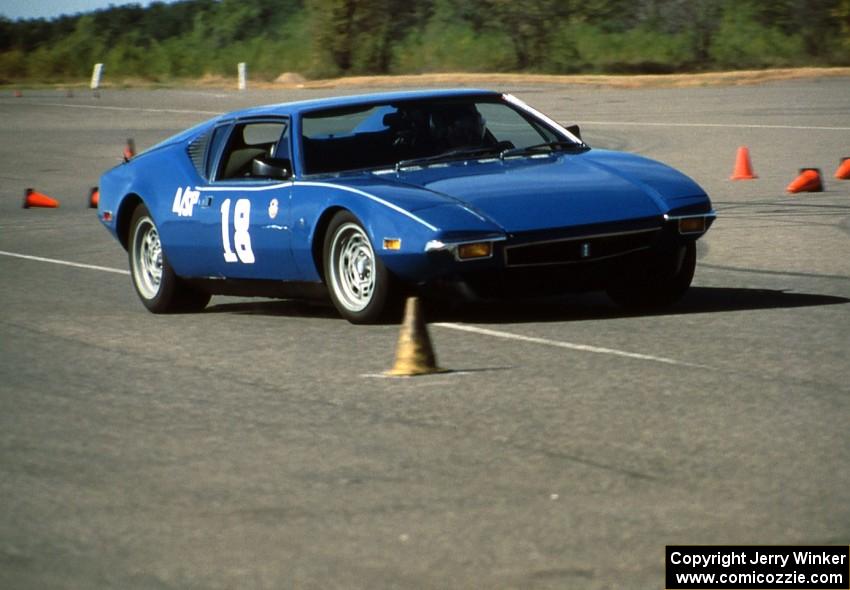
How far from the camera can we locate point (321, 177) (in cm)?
1051

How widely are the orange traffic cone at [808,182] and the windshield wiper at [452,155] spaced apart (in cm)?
711

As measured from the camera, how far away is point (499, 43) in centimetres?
5938

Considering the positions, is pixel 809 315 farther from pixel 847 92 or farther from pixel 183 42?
pixel 183 42

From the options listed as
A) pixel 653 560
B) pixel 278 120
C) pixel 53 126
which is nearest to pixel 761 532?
pixel 653 560

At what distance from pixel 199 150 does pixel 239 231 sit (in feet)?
3.44

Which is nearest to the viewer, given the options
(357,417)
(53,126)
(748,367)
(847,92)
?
(357,417)

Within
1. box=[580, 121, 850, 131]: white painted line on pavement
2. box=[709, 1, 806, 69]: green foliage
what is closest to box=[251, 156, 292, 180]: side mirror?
box=[580, 121, 850, 131]: white painted line on pavement

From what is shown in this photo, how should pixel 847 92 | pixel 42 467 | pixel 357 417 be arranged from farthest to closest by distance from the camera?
pixel 847 92, pixel 357 417, pixel 42 467

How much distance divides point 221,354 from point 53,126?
29993mm

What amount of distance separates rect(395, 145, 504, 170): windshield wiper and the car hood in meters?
0.09

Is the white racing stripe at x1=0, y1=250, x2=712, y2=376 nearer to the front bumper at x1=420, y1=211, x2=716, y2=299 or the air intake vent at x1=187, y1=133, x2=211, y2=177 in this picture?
the front bumper at x1=420, y1=211, x2=716, y2=299

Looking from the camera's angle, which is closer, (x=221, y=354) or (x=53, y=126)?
(x=221, y=354)

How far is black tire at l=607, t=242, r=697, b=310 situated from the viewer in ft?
33.7

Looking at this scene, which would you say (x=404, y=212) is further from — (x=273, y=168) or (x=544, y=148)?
(x=544, y=148)
